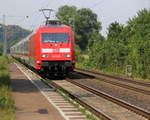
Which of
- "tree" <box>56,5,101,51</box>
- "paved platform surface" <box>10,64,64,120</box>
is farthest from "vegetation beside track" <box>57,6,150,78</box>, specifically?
"tree" <box>56,5,101,51</box>

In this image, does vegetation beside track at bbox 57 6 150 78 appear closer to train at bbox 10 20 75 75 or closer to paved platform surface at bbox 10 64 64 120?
train at bbox 10 20 75 75

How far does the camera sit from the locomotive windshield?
79.1 feet

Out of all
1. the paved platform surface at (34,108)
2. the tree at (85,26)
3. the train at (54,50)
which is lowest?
the paved platform surface at (34,108)

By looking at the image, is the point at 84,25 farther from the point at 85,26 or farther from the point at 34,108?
the point at 34,108

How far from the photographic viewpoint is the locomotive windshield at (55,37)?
79.1 ft

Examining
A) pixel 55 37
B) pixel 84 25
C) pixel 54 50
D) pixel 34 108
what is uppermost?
pixel 84 25

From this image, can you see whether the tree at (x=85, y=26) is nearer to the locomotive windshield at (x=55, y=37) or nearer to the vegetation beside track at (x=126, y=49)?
the vegetation beside track at (x=126, y=49)

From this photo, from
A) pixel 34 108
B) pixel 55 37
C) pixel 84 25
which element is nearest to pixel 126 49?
pixel 55 37

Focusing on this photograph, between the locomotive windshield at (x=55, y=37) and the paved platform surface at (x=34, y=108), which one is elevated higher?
the locomotive windshield at (x=55, y=37)

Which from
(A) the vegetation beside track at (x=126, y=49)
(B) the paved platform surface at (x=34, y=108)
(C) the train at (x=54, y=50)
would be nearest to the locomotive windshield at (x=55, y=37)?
(C) the train at (x=54, y=50)

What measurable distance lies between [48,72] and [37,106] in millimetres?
12856

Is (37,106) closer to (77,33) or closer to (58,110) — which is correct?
(58,110)

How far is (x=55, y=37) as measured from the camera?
24.2 metres

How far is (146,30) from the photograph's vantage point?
34.9 m
